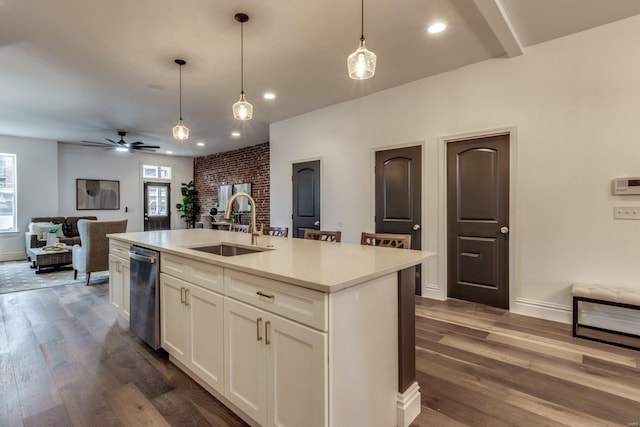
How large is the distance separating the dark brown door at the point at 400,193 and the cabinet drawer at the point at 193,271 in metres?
2.85

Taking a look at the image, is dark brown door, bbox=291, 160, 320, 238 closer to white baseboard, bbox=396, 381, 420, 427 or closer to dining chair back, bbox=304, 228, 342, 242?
dining chair back, bbox=304, 228, 342, 242

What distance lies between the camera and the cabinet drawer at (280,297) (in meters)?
1.25

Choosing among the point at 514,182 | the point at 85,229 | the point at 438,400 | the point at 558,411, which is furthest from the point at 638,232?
the point at 85,229

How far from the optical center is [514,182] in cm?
327

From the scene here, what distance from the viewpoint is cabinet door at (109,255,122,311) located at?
3.08 meters

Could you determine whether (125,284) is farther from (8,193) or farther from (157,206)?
(157,206)

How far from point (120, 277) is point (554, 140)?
4.48m

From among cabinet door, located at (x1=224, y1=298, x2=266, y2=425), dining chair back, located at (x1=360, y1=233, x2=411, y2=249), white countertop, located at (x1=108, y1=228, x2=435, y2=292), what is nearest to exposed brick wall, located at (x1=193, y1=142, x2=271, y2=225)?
dining chair back, located at (x1=360, y1=233, x2=411, y2=249)

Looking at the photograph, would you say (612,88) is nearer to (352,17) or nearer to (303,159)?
(352,17)

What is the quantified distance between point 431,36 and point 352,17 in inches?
33.2

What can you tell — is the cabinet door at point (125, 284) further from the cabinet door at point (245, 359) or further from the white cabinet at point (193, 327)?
the cabinet door at point (245, 359)

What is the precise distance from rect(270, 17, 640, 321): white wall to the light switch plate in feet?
0.13

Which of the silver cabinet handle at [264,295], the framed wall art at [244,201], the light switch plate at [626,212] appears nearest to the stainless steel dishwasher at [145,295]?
the silver cabinet handle at [264,295]

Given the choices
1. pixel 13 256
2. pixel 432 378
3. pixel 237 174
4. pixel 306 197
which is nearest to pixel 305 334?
pixel 432 378
